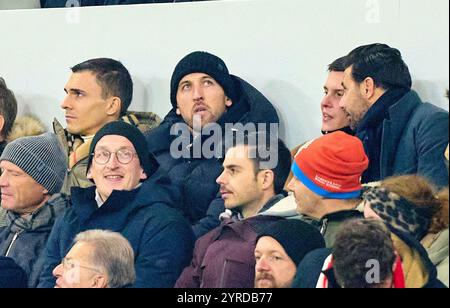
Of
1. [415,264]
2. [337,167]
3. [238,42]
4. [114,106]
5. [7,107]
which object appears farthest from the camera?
[7,107]

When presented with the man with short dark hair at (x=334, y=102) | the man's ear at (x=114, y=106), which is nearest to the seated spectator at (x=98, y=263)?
the man's ear at (x=114, y=106)

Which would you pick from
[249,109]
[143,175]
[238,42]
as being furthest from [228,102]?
[143,175]

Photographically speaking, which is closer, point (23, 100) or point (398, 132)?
point (398, 132)

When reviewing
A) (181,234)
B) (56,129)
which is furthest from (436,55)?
(56,129)

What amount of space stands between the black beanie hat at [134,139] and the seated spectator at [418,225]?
93 cm

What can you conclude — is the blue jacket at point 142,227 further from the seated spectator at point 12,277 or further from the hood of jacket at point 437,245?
the hood of jacket at point 437,245

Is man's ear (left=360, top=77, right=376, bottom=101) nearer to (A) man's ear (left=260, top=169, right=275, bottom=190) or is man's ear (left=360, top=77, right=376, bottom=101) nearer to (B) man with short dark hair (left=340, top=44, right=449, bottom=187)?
(B) man with short dark hair (left=340, top=44, right=449, bottom=187)

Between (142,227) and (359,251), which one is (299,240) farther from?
(142,227)

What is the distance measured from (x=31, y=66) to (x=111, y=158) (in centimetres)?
54

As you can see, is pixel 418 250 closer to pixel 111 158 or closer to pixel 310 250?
pixel 310 250

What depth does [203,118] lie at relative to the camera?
3.89 metres

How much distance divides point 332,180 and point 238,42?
0.66 meters

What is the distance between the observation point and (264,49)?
3.86 m

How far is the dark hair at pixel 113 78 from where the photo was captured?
4.02 meters
